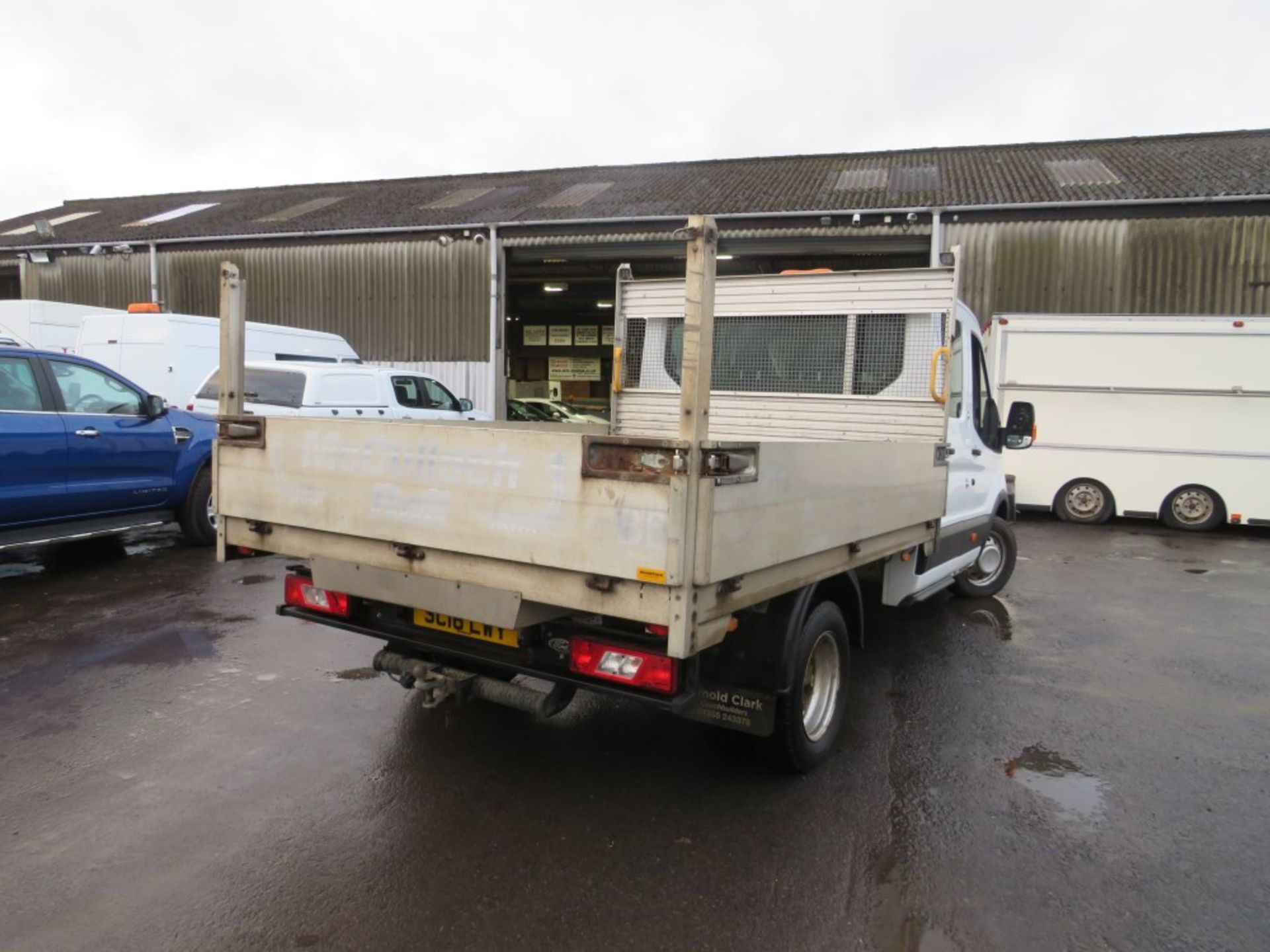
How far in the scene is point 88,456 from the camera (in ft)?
22.7

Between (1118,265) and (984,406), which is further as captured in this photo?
(1118,265)

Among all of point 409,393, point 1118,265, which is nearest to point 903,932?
point 409,393

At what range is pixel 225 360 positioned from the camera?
3.87 meters

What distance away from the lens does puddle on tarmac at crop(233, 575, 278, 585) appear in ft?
22.5

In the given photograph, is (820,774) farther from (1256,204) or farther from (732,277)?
(1256,204)

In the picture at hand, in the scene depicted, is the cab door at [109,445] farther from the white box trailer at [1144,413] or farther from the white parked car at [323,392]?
the white box trailer at [1144,413]

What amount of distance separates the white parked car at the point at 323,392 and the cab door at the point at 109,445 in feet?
5.02

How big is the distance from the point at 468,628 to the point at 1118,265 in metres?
15.0

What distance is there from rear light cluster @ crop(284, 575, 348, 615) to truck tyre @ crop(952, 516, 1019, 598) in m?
5.35

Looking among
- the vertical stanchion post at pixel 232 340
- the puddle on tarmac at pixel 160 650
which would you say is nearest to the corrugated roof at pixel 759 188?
the puddle on tarmac at pixel 160 650

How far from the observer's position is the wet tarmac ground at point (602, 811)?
8.42 ft

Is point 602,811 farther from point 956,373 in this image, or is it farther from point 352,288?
point 352,288

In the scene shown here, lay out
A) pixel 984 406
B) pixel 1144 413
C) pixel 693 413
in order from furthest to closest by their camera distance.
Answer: pixel 1144 413 → pixel 984 406 → pixel 693 413

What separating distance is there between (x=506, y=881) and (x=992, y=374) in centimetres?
1095
